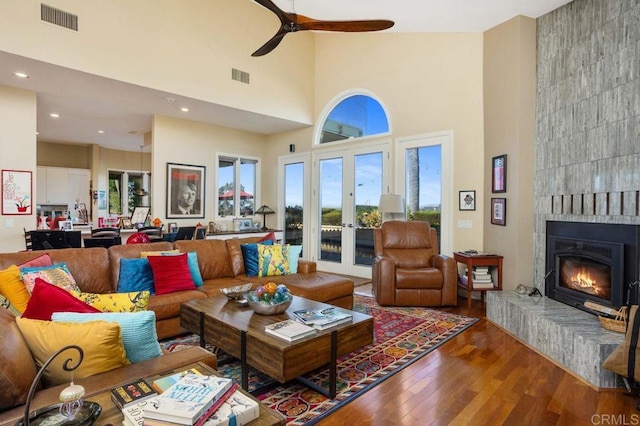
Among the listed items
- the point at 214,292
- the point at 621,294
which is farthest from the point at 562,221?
the point at 214,292

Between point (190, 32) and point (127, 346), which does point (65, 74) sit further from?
point (127, 346)

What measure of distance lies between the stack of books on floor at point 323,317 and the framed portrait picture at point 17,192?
4414 millimetres

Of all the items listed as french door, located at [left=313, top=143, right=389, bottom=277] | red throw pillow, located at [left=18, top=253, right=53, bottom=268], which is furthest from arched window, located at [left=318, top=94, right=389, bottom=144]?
red throw pillow, located at [left=18, top=253, right=53, bottom=268]

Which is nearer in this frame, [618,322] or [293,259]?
[618,322]

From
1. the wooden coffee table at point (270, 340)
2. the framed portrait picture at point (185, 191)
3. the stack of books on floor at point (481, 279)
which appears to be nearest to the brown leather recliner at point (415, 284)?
the stack of books on floor at point (481, 279)

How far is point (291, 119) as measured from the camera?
6.63 m

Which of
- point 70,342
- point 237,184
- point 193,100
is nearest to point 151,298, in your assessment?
point 70,342

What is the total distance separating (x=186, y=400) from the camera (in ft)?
3.61

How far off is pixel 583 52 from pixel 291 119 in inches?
176

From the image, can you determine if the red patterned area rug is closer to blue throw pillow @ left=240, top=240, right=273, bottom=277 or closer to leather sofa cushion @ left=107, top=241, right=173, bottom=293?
leather sofa cushion @ left=107, top=241, right=173, bottom=293

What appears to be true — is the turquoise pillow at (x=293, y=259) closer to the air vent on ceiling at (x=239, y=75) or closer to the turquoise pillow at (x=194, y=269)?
the turquoise pillow at (x=194, y=269)

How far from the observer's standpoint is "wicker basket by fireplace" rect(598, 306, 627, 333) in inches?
105

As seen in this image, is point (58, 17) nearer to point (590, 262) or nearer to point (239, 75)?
point (239, 75)

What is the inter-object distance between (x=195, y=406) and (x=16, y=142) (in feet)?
17.5
